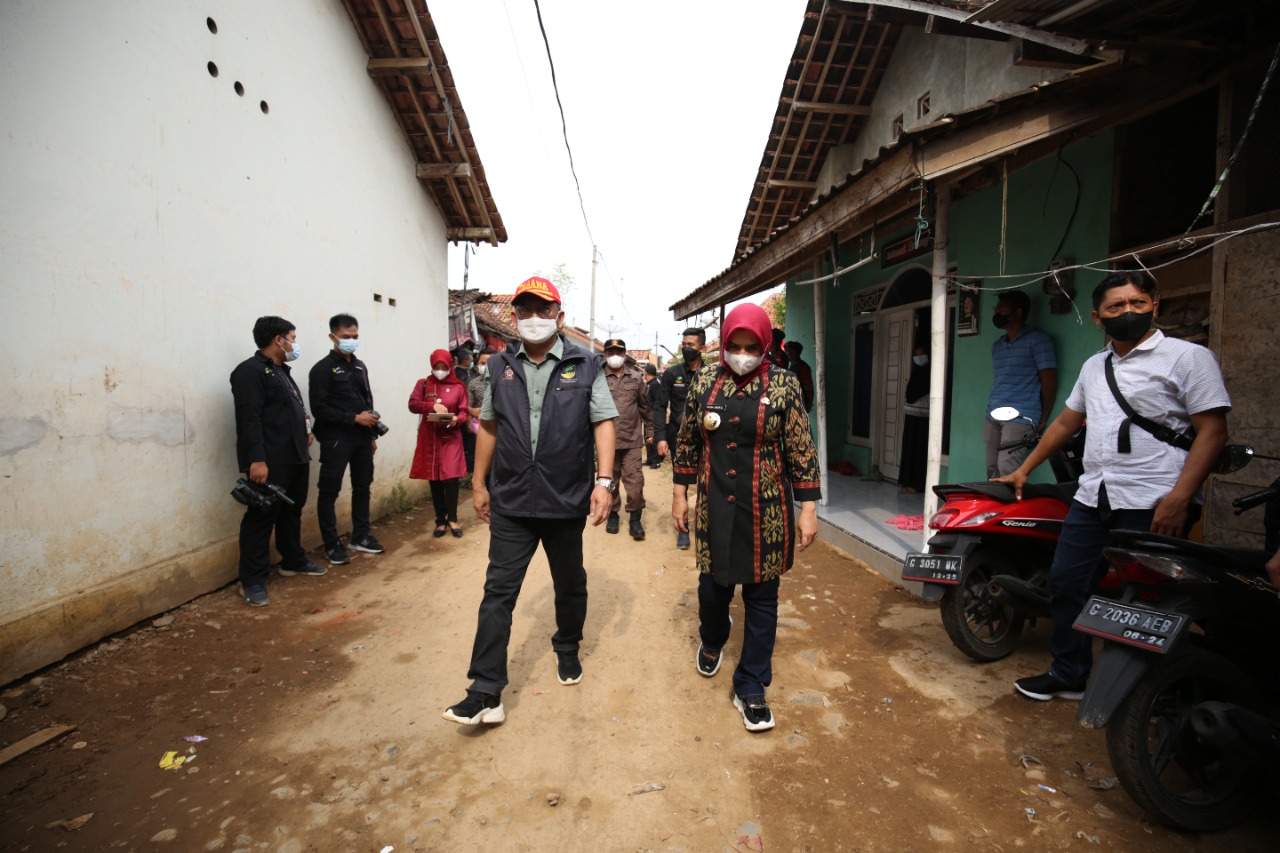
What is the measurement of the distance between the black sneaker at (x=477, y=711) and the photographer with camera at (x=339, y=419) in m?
2.89

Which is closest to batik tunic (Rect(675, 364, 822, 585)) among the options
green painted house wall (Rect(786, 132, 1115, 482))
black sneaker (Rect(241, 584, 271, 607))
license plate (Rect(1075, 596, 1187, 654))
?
license plate (Rect(1075, 596, 1187, 654))

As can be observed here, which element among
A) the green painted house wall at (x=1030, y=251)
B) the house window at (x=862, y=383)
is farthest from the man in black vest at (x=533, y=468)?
the house window at (x=862, y=383)

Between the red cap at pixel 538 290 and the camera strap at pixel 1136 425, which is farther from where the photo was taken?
the red cap at pixel 538 290

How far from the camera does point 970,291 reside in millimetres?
5621

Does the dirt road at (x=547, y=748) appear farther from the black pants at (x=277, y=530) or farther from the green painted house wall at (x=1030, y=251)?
the green painted house wall at (x=1030, y=251)

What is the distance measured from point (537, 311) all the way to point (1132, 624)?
8.75 feet

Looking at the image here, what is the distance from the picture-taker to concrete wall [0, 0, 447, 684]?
3.11 meters

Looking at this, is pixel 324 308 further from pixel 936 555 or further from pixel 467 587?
pixel 936 555

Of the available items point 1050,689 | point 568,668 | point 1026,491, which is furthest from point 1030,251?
point 568,668

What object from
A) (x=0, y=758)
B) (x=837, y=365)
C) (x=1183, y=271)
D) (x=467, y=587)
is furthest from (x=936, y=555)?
(x=837, y=365)

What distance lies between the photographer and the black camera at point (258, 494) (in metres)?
4.03

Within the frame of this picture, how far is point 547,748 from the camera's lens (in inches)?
103

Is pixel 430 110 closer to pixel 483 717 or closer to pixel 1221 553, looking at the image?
pixel 483 717

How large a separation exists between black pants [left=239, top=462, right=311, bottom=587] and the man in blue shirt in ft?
16.9
